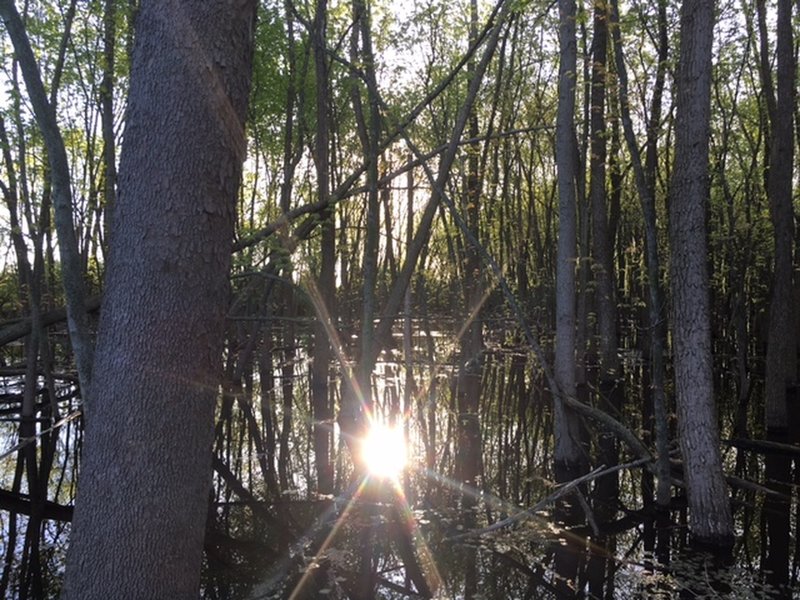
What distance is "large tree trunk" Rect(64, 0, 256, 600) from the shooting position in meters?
1.73

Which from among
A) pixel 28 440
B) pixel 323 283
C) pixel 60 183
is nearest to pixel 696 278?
pixel 60 183

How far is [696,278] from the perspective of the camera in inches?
209

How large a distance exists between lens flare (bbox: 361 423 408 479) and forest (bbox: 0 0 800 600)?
2.6 inches

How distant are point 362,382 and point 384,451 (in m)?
2.23

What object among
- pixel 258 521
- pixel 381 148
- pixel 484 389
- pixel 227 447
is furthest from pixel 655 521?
pixel 484 389

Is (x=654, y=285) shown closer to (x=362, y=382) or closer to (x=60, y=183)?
(x=362, y=382)

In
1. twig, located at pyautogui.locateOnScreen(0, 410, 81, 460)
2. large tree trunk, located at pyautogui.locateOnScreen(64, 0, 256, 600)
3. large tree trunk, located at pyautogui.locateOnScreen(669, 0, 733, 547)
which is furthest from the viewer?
twig, located at pyautogui.locateOnScreen(0, 410, 81, 460)

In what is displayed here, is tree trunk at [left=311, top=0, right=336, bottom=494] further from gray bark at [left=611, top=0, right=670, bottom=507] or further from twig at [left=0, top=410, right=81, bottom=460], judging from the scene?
Answer: gray bark at [left=611, top=0, right=670, bottom=507]

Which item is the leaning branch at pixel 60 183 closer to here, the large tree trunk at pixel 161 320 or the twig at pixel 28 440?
the twig at pixel 28 440

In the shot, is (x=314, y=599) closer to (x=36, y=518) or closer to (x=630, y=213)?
(x=36, y=518)

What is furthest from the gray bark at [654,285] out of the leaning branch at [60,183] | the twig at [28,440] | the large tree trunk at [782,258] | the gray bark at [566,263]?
the twig at [28,440]

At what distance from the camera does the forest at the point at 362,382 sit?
69.3 inches

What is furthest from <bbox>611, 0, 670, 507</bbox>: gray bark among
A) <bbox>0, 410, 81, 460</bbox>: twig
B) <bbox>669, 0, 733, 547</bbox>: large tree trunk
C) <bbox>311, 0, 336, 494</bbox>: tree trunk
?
<bbox>0, 410, 81, 460</bbox>: twig

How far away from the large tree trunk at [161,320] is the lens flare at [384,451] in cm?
601
